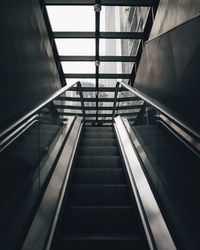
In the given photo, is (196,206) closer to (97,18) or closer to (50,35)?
(97,18)

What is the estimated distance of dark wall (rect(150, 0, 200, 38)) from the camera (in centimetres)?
341

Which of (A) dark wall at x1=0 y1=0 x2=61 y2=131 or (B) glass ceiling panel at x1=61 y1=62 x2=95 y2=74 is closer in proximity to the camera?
(A) dark wall at x1=0 y1=0 x2=61 y2=131

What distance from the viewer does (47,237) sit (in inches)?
90.7

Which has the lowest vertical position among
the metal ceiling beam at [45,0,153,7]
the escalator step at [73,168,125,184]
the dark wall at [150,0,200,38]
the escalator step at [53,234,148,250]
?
the escalator step at [53,234,148,250]

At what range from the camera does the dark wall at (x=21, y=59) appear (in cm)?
332

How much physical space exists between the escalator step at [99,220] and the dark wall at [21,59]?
1202 mm

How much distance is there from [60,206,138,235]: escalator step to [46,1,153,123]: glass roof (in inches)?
97.8

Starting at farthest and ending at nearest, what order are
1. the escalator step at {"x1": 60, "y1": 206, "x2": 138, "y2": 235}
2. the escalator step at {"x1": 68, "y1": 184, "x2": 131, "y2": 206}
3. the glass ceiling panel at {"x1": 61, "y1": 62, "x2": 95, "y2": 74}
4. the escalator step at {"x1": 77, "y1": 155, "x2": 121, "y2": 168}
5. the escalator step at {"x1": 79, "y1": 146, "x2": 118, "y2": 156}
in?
the glass ceiling panel at {"x1": 61, "y1": 62, "x2": 95, "y2": 74} < the escalator step at {"x1": 79, "y1": 146, "x2": 118, "y2": 156} < the escalator step at {"x1": 77, "y1": 155, "x2": 121, "y2": 168} < the escalator step at {"x1": 68, "y1": 184, "x2": 131, "y2": 206} < the escalator step at {"x1": 60, "y1": 206, "x2": 138, "y2": 235}

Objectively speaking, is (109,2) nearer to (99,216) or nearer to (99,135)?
(99,135)

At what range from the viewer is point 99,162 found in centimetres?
455

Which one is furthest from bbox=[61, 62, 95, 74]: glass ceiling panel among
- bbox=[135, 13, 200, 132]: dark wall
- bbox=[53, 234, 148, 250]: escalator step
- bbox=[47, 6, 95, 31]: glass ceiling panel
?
bbox=[53, 234, 148, 250]: escalator step

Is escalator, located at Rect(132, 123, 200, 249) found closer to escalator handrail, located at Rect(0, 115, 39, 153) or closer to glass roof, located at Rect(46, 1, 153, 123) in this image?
escalator handrail, located at Rect(0, 115, 39, 153)

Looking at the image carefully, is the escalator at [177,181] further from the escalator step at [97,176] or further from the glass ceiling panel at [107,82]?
the glass ceiling panel at [107,82]

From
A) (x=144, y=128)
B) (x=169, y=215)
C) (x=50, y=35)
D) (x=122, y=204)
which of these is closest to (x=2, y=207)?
(x=169, y=215)
